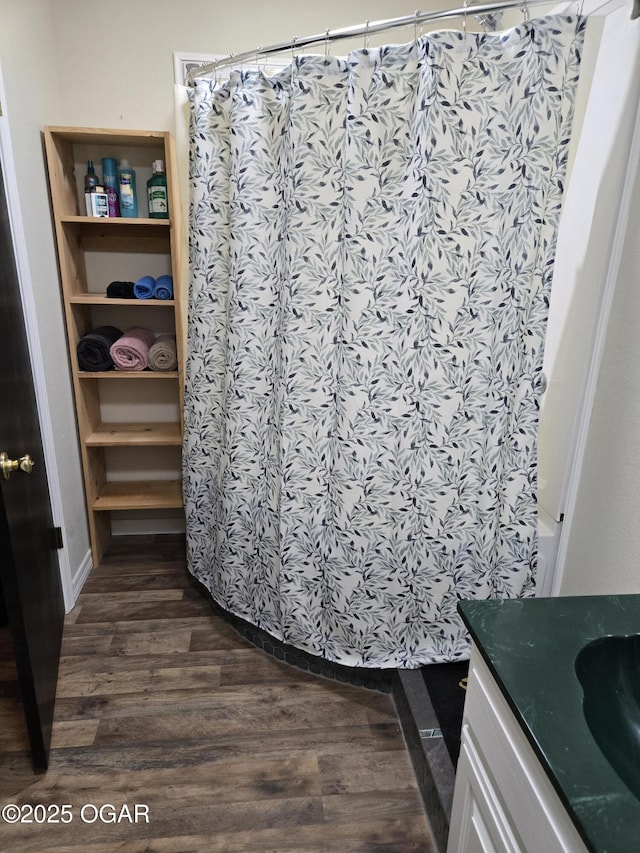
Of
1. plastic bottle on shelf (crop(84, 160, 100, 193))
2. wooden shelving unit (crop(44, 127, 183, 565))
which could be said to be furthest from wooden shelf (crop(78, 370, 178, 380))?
plastic bottle on shelf (crop(84, 160, 100, 193))

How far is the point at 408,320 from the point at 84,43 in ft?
6.28

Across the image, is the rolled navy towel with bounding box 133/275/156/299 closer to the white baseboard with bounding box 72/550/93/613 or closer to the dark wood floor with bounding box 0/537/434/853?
the white baseboard with bounding box 72/550/93/613

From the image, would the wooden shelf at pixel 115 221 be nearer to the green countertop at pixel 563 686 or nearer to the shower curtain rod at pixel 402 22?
the shower curtain rod at pixel 402 22

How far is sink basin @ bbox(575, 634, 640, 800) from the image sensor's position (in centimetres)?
84

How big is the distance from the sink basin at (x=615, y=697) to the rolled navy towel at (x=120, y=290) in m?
2.16

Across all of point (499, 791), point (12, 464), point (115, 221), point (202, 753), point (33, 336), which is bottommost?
point (202, 753)

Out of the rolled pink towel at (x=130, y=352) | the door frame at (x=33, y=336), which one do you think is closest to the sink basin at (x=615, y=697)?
the door frame at (x=33, y=336)

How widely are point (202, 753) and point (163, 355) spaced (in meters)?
1.57

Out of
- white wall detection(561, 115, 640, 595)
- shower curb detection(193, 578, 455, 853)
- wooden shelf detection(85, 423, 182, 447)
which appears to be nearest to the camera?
white wall detection(561, 115, 640, 595)

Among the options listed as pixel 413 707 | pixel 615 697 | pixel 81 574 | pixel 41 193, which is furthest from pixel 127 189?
pixel 615 697

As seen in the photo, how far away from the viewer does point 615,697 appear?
3.02 ft

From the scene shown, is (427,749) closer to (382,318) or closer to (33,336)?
(382,318)

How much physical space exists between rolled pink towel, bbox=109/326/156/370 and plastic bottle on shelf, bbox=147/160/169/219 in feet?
1.83

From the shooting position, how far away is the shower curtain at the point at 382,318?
1424 mm
